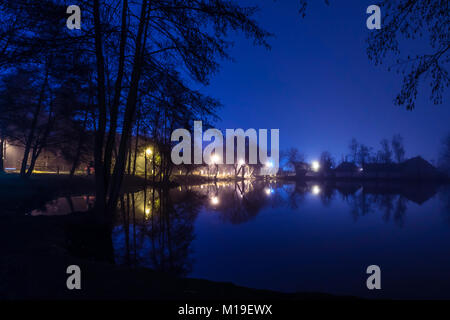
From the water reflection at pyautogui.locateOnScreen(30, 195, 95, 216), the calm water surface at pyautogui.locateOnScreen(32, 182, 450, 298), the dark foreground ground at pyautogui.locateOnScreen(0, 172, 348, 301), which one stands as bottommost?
the calm water surface at pyautogui.locateOnScreen(32, 182, 450, 298)

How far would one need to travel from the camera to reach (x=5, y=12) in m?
5.65

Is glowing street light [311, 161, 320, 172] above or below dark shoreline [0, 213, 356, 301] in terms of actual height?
above

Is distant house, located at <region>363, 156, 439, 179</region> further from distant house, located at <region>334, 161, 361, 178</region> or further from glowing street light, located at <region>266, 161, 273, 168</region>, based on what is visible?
glowing street light, located at <region>266, 161, 273, 168</region>

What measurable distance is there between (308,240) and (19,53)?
409 inches

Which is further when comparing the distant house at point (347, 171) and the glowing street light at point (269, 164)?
the glowing street light at point (269, 164)

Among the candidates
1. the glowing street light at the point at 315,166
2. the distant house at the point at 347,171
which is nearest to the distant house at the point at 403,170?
the distant house at the point at 347,171

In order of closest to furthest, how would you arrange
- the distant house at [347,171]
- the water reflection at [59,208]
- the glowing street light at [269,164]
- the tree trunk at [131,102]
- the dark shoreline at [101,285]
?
1. the dark shoreline at [101,285]
2. the tree trunk at [131,102]
3. the water reflection at [59,208]
4. the distant house at [347,171]
5. the glowing street light at [269,164]

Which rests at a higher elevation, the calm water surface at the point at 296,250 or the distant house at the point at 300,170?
the distant house at the point at 300,170

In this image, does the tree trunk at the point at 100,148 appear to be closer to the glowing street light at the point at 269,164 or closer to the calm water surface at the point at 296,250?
the calm water surface at the point at 296,250

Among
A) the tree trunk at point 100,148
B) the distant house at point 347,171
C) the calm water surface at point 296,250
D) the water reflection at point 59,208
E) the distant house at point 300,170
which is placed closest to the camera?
the calm water surface at point 296,250

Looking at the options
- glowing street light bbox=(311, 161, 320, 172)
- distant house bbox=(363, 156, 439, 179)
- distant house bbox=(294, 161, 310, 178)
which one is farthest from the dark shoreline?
glowing street light bbox=(311, 161, 320, 172)

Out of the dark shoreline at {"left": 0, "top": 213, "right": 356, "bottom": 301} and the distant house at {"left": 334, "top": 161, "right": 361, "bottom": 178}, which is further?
the distant house at {"left": 334, "top": 161, "right": 361, "bottom": 178}
